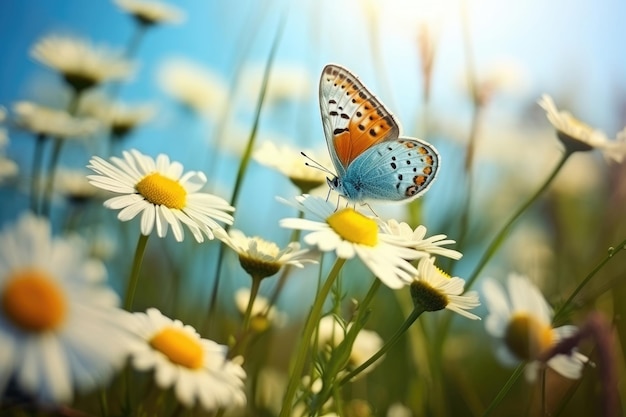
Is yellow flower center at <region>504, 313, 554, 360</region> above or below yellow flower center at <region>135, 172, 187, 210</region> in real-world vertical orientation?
below

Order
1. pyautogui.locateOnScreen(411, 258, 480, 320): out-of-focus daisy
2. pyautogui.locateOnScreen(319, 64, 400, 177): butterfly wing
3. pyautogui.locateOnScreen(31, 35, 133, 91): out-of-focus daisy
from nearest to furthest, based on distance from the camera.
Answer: pyautogui.locateOnScreen(411, 258, 480, 320): out-of-focus daisy, pyautogui.locateOnScreen(319, 64, 400, 177): butterfly wing, pyautogui.locateOnScreen(31, 35, 133, 91): out-of-focus daisy

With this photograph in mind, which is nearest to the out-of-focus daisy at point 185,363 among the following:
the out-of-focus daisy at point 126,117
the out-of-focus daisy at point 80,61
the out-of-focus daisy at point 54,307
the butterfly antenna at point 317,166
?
the out-of-focus daisy at point 54,307

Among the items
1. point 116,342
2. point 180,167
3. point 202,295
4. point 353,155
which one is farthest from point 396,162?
point 116,342

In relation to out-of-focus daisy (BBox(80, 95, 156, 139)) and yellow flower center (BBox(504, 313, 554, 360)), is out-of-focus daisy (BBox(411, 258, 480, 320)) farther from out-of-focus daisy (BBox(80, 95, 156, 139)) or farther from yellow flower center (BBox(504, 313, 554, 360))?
out-of-focus daisy (BBox(80, 95, 156, 139))

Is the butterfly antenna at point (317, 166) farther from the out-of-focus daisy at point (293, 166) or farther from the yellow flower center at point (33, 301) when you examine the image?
the yellow flower center at point (33, 301)

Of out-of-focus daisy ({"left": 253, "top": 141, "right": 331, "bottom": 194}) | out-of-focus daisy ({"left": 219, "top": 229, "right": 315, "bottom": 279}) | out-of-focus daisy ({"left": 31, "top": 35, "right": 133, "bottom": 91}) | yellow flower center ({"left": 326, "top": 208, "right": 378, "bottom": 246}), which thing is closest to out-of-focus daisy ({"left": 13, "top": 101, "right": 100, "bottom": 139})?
out-of-focus daisy ({"left": 31, "top": 35, "right": 133, "bottom": 91})

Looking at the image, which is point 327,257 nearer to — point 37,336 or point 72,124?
point 72,124
